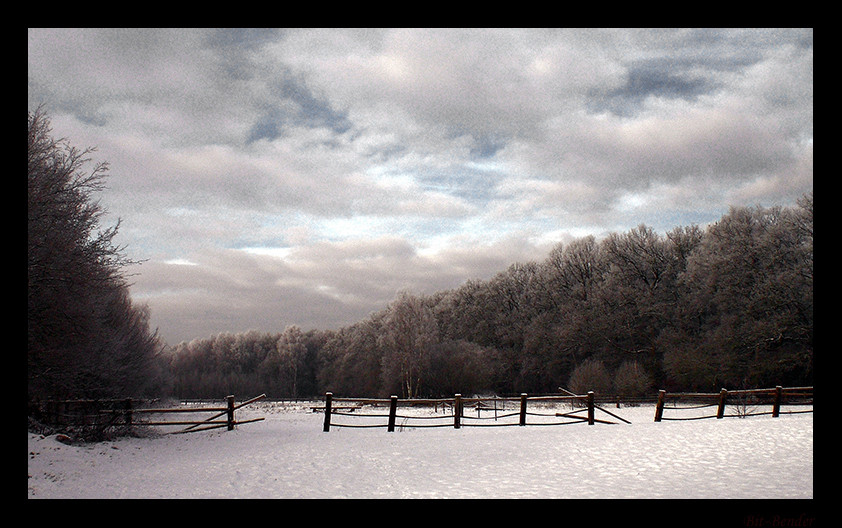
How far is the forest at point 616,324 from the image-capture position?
2977 centimetres

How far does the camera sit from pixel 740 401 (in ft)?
67.5

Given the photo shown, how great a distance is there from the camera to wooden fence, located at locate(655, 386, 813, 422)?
1695 cm

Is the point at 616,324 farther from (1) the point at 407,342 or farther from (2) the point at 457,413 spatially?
(2) the point at 457,413

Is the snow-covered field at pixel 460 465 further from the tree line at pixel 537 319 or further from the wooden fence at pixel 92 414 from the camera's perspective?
the tree line at pixel 537 319

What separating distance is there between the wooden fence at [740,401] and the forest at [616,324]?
2505 mm

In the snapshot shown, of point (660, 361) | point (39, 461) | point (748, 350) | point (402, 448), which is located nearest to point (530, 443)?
point (402, 448)

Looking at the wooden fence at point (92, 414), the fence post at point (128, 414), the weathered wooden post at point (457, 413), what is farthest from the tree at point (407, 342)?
the wooden fence at point (92, 414)

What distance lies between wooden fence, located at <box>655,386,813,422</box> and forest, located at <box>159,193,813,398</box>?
250 cm
